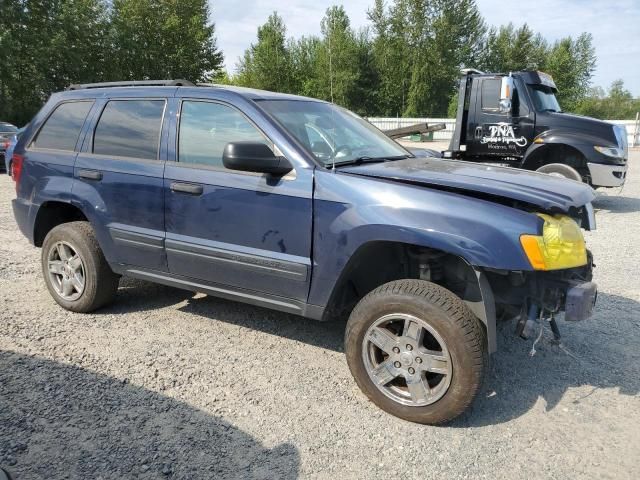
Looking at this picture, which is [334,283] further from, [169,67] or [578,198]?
[169,67]

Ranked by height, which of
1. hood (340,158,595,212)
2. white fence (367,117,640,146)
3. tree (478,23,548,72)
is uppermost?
tree (478,23,548,72)

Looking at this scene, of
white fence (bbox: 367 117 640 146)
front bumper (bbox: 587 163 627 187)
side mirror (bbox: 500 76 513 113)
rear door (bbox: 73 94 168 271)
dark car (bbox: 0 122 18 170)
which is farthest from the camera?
white fence (bbox: 367 117 640 146)

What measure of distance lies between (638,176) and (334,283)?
15.9 metres

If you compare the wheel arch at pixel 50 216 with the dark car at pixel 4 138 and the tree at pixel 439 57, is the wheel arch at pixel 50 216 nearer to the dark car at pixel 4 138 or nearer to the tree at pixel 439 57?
the dark car at pixel 4 138

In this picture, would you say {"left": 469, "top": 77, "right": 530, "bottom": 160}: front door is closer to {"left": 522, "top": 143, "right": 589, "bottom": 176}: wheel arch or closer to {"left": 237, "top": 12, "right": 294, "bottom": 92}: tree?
{"left": 522, "top": 143, "right": 589, "bottom": 176}: wheel arch

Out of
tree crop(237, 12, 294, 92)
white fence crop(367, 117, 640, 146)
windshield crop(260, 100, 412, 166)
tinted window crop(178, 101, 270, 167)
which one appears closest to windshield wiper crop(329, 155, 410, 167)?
windshield crop(260, 100, 412, 166)

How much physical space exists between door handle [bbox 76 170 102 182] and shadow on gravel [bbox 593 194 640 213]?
898 cm

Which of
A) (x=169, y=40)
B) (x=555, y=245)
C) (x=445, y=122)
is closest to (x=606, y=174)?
(x=555, y=245)

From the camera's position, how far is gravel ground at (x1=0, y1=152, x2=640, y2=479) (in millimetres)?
2624

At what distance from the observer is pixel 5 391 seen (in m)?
3.18

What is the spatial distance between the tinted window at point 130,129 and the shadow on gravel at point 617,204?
872 centimetres

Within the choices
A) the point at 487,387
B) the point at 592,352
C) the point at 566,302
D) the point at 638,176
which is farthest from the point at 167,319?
the point at 638,176

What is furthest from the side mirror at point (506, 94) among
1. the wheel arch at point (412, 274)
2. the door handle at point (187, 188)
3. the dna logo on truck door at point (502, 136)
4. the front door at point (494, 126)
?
the door handle at point (187, 188)

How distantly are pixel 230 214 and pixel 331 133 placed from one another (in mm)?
951
